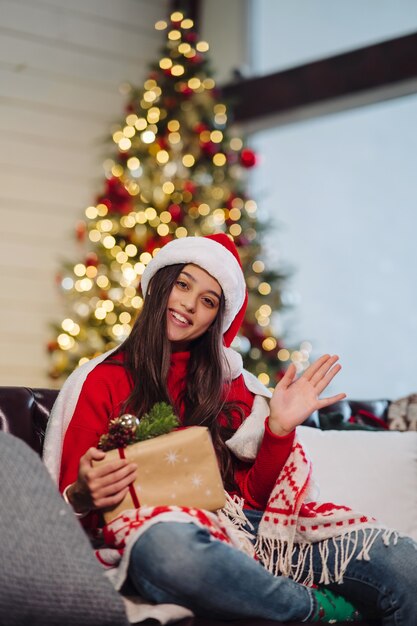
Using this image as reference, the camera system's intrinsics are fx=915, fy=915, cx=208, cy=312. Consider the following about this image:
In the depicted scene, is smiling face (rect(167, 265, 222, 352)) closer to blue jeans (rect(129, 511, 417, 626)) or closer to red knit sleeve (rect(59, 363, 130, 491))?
red knit sleeve (rect(59, 363, 130, 491))

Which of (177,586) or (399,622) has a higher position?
(177,586)

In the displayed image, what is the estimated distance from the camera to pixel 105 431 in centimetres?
202

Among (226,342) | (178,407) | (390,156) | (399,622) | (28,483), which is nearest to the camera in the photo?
(28,483)

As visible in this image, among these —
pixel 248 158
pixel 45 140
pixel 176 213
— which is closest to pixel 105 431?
pixel 176 213

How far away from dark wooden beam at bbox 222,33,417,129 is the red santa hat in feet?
8.71

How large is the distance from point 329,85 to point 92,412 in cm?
341

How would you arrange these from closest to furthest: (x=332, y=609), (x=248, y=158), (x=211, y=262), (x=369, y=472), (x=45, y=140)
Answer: (x=332, y=609), (x=211, y=262), (x=369, y=472), (x=248, y=158), (x=45, y=140)

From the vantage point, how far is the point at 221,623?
5.61ft

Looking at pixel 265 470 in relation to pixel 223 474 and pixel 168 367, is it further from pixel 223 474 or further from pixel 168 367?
pixel 168 367

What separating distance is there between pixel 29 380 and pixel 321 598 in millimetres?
3372

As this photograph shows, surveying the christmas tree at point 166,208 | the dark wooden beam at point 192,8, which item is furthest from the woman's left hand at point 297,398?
the dark wooden beam at point 192,8

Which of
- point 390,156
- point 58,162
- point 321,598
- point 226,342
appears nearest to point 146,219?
point 58,162

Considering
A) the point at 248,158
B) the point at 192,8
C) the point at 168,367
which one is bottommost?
the point at 168,367

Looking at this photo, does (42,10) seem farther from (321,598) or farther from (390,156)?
(321,598)
